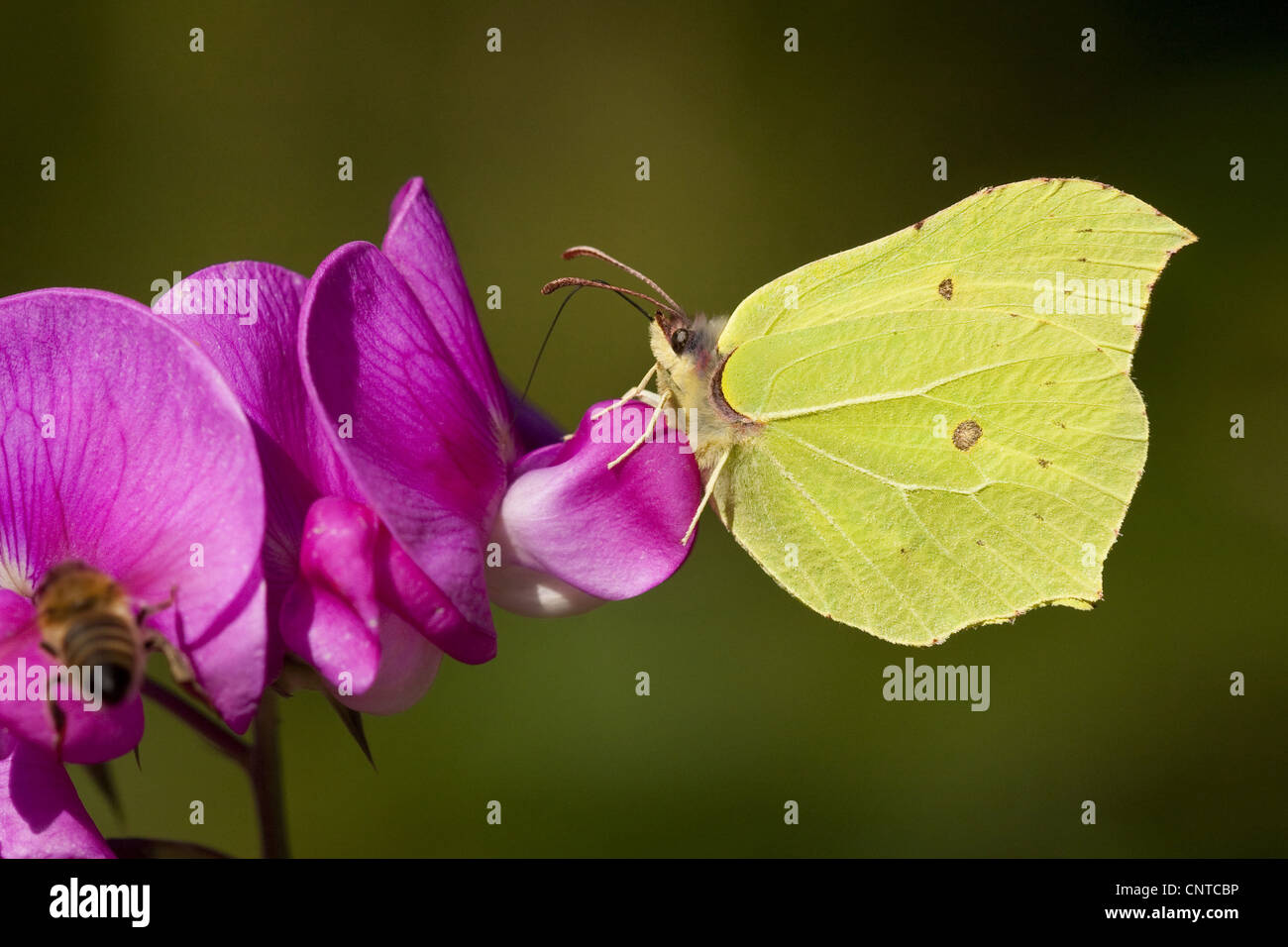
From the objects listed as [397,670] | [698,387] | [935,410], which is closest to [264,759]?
[397,670]

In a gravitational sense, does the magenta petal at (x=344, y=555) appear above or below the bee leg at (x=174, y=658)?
above

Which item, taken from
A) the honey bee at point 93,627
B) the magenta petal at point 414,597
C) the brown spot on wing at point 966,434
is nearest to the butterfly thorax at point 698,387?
the brown spot on wing at point 966,434

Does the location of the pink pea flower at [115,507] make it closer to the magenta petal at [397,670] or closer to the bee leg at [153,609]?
the bee leg at [153,609]

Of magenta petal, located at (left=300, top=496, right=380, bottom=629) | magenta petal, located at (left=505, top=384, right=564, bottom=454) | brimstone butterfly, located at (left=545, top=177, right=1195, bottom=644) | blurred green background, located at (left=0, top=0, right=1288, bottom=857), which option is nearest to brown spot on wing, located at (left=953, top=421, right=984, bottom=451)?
brimstone butterfly, located at (left=545, top=177, right=1195, bottom=644)

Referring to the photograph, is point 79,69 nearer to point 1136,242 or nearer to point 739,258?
point 739,258

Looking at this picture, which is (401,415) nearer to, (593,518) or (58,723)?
(593,518)

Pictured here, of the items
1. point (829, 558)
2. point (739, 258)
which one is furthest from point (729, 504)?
point (739, 258)
